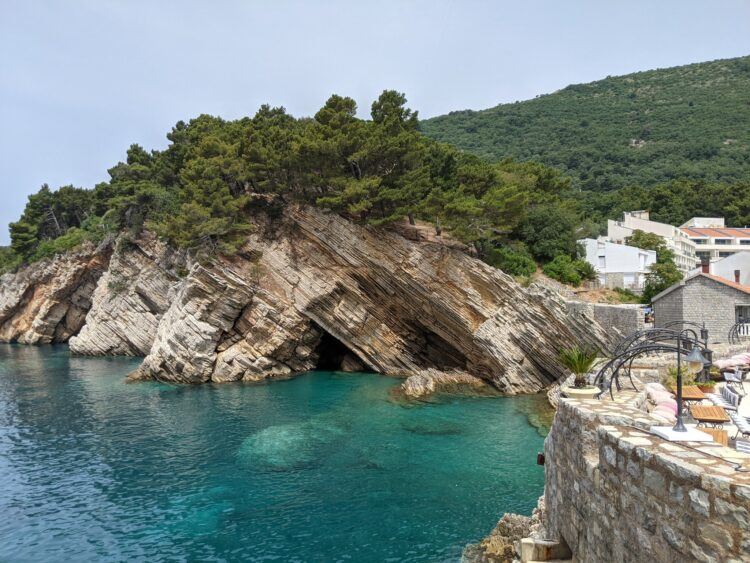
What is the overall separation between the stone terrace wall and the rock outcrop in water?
1776 cm

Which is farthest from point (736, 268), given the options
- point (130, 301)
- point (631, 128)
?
point (631, 128)

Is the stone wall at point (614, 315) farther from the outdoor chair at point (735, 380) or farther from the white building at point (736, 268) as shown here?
the white building at point (736, 268)

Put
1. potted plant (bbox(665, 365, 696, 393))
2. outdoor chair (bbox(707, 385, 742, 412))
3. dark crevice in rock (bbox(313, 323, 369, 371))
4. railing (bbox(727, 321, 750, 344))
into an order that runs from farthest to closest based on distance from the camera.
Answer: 1. dark crevice in rock (bbox(313, 323, 369, 371))
2. railing (bbox(727, 321, 750, 344))
3. potted plant (bbox(665, 365, 696, 393))
4. outdoor chair (bbox(707, 385, 742, 412))

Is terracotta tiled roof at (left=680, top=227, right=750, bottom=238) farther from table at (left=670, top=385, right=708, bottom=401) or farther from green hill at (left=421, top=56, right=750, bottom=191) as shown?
table at (left=670, top=385, right=708, bottom=401)

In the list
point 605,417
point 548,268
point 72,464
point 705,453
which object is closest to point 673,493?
point 705,453

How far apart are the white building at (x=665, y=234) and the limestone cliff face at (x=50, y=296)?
4606 centimetres

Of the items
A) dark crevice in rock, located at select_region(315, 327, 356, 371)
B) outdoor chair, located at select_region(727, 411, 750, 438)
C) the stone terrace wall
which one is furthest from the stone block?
dark crevice in rock, located at select_region(315, 327, 356, 371)

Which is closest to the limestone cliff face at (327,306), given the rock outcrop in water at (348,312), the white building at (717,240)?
the rock outcrop in water at (348,312)

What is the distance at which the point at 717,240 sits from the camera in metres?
49.0

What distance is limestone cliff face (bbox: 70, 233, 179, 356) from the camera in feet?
128

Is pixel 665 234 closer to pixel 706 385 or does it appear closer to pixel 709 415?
pixel 706 385

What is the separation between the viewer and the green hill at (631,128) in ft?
240

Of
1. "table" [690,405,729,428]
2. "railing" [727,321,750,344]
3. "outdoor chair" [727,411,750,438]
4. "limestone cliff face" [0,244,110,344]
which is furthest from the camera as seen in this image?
"limestone cliff face" [0,244,110,344]

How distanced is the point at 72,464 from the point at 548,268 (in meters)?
25.8
